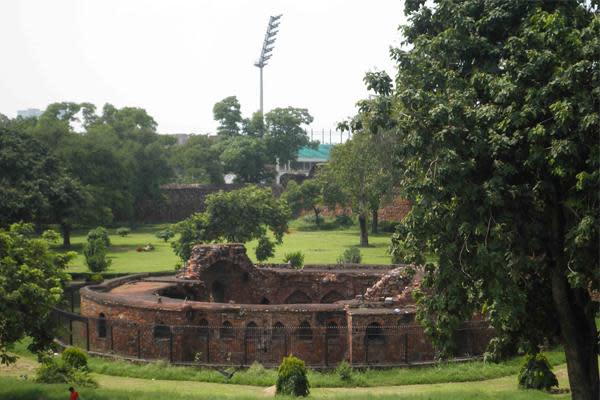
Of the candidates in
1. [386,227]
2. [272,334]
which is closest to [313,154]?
[386,227]

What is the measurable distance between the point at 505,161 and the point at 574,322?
11.6ft

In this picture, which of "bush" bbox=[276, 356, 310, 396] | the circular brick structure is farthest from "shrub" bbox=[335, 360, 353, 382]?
"bush" bbox=[276, 356, 310, 396]

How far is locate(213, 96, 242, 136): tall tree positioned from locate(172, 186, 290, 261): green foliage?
5359 centimetres

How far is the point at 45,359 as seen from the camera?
701 inches

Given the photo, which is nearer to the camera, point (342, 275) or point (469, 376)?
point (469, 376)

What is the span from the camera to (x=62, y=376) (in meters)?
19.0

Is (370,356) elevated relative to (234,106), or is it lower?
lower

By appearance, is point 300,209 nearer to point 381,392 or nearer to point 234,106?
point 234,106

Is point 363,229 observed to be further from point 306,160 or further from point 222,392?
point 306,160

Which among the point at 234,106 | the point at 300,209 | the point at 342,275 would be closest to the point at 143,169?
the point at 300,209

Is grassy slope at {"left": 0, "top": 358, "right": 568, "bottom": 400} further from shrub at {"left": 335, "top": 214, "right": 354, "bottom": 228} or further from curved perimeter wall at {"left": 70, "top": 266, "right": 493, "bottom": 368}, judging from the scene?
shrub at {"left": 335, "top": 214, "right": 354, "bottom": 228}

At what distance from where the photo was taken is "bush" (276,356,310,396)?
18.0m

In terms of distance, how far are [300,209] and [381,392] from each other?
48533mm

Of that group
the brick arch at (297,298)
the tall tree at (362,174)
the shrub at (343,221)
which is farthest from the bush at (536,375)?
the shrub at (343,221)
